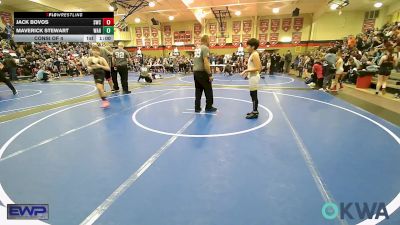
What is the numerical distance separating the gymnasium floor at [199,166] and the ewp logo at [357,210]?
2.3 inches

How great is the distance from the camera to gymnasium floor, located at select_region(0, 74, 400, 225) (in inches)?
84.1

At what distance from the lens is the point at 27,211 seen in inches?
84.7

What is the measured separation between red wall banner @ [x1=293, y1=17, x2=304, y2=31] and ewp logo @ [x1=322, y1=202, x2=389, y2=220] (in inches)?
977

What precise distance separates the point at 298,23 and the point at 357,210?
986 inches

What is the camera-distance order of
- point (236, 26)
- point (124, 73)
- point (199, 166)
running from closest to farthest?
point (199, 166) → point (124, 73) → point (236, 26)

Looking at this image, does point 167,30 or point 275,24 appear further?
point 167,30

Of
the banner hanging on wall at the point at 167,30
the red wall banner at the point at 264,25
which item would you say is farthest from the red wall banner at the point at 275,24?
the banner hanging on wall at the point at 167,30

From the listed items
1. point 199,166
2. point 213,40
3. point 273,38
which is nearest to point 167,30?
point 213,40

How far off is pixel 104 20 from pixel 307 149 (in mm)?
11819

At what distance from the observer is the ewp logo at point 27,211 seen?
2.08 meters

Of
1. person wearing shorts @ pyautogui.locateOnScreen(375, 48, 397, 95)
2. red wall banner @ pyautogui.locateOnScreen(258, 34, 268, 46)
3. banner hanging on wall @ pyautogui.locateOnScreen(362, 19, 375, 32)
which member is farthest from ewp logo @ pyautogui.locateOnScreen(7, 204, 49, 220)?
banner hanging on wall @ pyautogui.locateOnScreen(362, 19, 375, 32)

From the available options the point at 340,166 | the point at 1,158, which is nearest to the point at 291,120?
the point at 340,166
